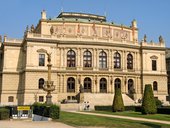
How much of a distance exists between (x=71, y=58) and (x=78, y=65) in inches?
91.7

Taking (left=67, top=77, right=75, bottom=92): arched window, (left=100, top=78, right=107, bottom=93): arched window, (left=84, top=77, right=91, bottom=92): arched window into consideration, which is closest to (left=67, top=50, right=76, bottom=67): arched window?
(left=67, top=77, right=75, bottom=92): arched window

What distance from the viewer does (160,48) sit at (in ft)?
258

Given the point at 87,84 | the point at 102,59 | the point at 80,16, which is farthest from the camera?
the point at 80,16

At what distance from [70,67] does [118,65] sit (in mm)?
12135

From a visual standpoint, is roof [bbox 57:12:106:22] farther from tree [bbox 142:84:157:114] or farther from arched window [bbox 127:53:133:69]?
tree [bbox 142:84:157:114]

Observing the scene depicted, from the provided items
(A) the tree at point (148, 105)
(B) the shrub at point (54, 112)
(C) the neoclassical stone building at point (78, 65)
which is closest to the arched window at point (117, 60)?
(C) the neoclassical stone building at point (78, 65)

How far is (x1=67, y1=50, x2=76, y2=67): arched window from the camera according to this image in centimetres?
7025

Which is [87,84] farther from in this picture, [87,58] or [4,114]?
[4,114]

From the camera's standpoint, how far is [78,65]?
70.1 meters

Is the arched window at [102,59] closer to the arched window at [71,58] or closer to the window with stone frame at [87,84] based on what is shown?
the window with stone frame at [87,84]

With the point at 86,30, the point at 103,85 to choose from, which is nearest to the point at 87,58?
the point at 103,85

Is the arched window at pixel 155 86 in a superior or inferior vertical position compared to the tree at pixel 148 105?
superior

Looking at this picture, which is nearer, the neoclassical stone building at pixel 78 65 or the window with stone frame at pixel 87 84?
the neoclassical stone building at pixel 78 65

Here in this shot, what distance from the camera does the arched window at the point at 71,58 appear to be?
7025 cm
